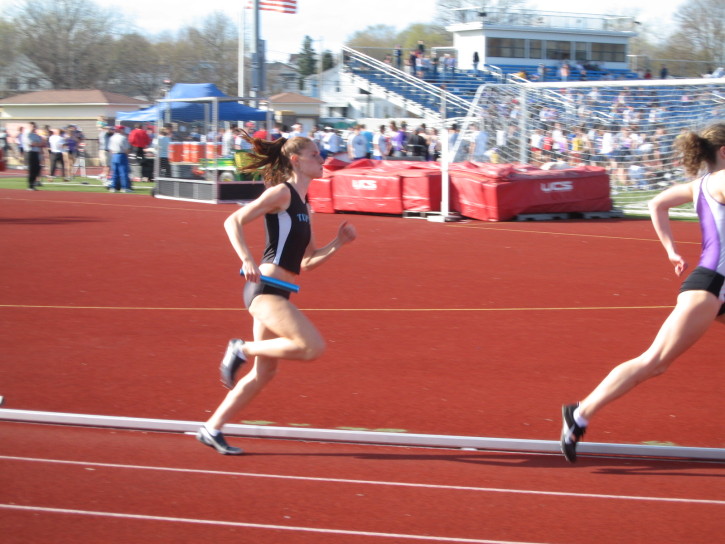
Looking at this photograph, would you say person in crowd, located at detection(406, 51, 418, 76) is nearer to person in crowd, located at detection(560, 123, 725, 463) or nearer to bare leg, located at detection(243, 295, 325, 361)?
person in crowd, located at detection(560, 123, 725, 463)

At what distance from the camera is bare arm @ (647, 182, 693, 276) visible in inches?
203

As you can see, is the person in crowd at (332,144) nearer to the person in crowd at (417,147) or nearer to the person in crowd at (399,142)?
the person in crowd at (399,142)

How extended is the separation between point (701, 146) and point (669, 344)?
1.12m

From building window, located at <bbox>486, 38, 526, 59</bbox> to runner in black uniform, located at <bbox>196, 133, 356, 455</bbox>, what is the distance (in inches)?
1958

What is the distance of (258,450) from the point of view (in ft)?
18.3

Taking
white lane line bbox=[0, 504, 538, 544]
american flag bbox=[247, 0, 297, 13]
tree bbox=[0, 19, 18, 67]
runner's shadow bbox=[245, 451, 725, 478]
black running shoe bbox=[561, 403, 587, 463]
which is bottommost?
runner's shadow bbox=[245, 451, 725, 478]

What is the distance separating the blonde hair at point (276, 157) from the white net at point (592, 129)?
57.7 ft

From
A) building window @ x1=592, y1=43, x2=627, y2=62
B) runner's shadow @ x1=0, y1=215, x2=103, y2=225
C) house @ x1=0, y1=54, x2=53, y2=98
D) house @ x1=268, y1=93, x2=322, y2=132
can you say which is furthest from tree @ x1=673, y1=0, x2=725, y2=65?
runner's shadow @ x1=0, y1=215, x2=103, y2=225

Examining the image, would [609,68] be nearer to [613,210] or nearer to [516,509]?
[613,210]

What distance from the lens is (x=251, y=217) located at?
518 centimetres

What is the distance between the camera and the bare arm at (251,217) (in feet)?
16.7

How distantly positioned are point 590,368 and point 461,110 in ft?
113

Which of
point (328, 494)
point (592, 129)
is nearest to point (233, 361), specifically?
point (328, 494)

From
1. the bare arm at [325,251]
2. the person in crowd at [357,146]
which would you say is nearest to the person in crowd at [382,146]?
the person in crowd at [357,146]
